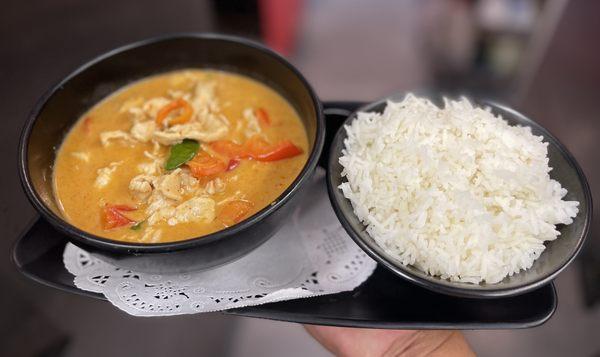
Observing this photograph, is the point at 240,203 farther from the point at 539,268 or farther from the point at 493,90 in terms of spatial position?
the point at 493,90

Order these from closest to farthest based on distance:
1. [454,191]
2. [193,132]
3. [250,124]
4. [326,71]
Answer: [454,191]
[193,132]
[250,124]
[326,71]

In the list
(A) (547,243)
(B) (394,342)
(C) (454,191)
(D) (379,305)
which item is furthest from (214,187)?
(A) (547,243)

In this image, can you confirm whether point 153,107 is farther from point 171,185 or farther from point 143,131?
point 171,185

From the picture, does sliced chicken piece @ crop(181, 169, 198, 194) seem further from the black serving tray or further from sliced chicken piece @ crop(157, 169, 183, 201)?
the black serving tray

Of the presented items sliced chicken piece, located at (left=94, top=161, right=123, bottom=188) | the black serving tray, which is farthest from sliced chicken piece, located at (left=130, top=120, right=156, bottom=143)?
the black serving tray

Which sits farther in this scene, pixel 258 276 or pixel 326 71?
pixel 326 71

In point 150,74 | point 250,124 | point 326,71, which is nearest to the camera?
point 250,124

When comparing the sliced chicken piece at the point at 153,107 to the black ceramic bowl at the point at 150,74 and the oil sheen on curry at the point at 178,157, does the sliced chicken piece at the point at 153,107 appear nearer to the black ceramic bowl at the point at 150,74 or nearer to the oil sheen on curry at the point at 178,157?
the oil sheen on curry at the point at 178,157
